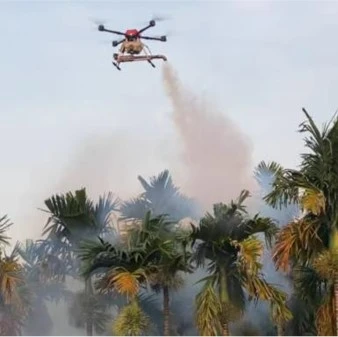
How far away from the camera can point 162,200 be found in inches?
965

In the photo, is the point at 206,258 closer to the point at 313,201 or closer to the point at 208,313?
the point at 208,313

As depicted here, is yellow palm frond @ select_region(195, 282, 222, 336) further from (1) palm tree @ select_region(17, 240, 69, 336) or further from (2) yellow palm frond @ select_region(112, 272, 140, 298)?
(1) palm tree @ select_region(17, 240, 69, 336)

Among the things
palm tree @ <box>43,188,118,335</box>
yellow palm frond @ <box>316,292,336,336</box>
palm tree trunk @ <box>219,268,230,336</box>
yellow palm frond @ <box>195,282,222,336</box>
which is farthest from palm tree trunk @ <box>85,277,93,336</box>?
yellow palm frond @ <box>316,292,336,336</box>

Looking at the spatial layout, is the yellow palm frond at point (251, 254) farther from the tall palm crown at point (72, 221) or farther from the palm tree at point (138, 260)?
the tall palm crown at point (72, 221)

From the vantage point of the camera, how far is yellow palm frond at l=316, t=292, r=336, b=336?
15.8 meters

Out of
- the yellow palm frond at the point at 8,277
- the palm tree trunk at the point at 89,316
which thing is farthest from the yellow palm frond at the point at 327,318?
the yellow palm frond at the point at 8,277

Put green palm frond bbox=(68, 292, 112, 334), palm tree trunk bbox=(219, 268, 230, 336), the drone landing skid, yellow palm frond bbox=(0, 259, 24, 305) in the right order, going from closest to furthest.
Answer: palm tree trunk bbox=(219, 268, 230, 336), yellow palm frond bbox=(0, 259, 24, 305), green palm frond bbox=(68, 292, 112, 334), the drone landing skid

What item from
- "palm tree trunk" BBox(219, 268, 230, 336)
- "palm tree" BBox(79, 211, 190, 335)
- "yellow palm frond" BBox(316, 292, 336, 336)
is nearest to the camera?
"yellow palm frond" BBox(316, 292, 336, 336)

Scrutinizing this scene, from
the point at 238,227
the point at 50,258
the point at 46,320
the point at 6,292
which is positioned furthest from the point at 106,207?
the point at 46,320

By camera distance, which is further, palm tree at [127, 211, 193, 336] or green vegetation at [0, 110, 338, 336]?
palm tree at [127, 211, 193, 336]

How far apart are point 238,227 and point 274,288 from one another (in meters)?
1.58

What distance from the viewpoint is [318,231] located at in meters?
15.7

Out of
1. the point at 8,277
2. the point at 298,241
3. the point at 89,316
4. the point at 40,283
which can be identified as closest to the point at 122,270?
the point at 8,277

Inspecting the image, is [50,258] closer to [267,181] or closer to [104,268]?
[104,268]
